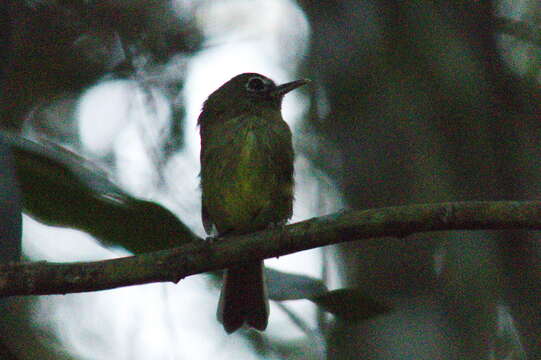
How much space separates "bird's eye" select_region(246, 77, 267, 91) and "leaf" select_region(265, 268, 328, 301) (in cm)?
248

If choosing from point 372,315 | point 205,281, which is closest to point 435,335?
point 372,315

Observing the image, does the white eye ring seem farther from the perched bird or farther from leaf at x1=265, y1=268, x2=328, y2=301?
leaf at x1=265, y1=268, x2=328, y2=301

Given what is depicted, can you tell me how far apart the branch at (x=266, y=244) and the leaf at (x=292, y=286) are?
14 centimetres

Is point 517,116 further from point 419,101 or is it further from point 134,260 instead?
point 134,260

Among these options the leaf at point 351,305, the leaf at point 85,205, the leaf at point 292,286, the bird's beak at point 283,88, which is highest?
the bird's beak at point 283,88

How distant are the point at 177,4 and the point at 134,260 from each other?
4.57 metres

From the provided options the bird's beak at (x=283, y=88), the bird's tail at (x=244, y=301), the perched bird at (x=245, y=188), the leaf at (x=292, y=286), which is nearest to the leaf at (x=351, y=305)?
the leaf at (x=292, y=286)

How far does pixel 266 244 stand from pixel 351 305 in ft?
1.55

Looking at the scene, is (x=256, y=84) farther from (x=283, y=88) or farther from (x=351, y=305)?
(x=351, y=305)

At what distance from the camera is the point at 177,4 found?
7152 mm

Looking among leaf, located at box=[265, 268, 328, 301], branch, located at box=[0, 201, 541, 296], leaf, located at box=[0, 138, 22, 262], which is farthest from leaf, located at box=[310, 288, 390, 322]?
leaf, located at box=[0, 138, 22, 262]

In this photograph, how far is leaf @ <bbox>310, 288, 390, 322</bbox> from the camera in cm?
287

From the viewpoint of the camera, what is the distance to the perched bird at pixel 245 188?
4.65 m

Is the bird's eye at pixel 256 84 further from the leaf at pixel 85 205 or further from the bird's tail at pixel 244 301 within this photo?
the leaf at pixel 85 205
